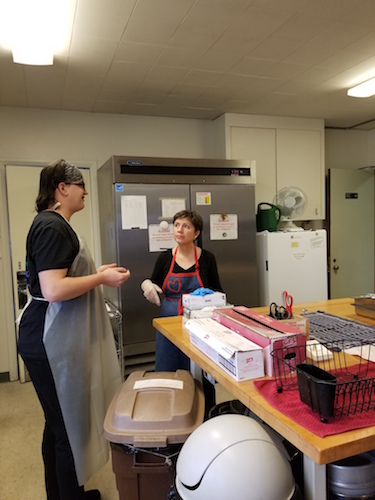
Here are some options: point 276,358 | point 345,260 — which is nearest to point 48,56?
point 276,358

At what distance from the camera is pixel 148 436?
1141 millimetres

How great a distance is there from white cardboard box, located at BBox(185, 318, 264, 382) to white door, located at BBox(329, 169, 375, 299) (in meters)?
3.33

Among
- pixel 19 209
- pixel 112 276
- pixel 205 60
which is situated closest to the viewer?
pixel 112 276

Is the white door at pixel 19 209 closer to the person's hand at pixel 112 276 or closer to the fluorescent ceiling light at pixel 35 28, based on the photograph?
the fluorescent ceiling light at pixel 35 28

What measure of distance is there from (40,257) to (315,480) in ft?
3.75

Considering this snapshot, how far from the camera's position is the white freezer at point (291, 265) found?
11.3 ft

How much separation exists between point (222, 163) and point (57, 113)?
1596mm

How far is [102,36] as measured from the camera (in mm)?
2135

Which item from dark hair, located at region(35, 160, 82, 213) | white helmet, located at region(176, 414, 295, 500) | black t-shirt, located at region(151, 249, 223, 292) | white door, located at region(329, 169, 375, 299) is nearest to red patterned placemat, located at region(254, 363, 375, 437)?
white helmet, located at region(176, 414, 295, 500)

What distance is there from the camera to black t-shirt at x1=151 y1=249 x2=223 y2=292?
2281 mm

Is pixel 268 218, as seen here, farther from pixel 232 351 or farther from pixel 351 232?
pixel 232 351

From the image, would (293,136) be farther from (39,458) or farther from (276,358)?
(39,458)

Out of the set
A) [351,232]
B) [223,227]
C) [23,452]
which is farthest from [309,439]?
[351,232]

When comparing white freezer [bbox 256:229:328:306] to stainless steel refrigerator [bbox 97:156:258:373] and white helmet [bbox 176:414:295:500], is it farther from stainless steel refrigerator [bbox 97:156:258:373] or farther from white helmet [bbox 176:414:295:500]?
white helmet [bbox 176:414:295:500]
